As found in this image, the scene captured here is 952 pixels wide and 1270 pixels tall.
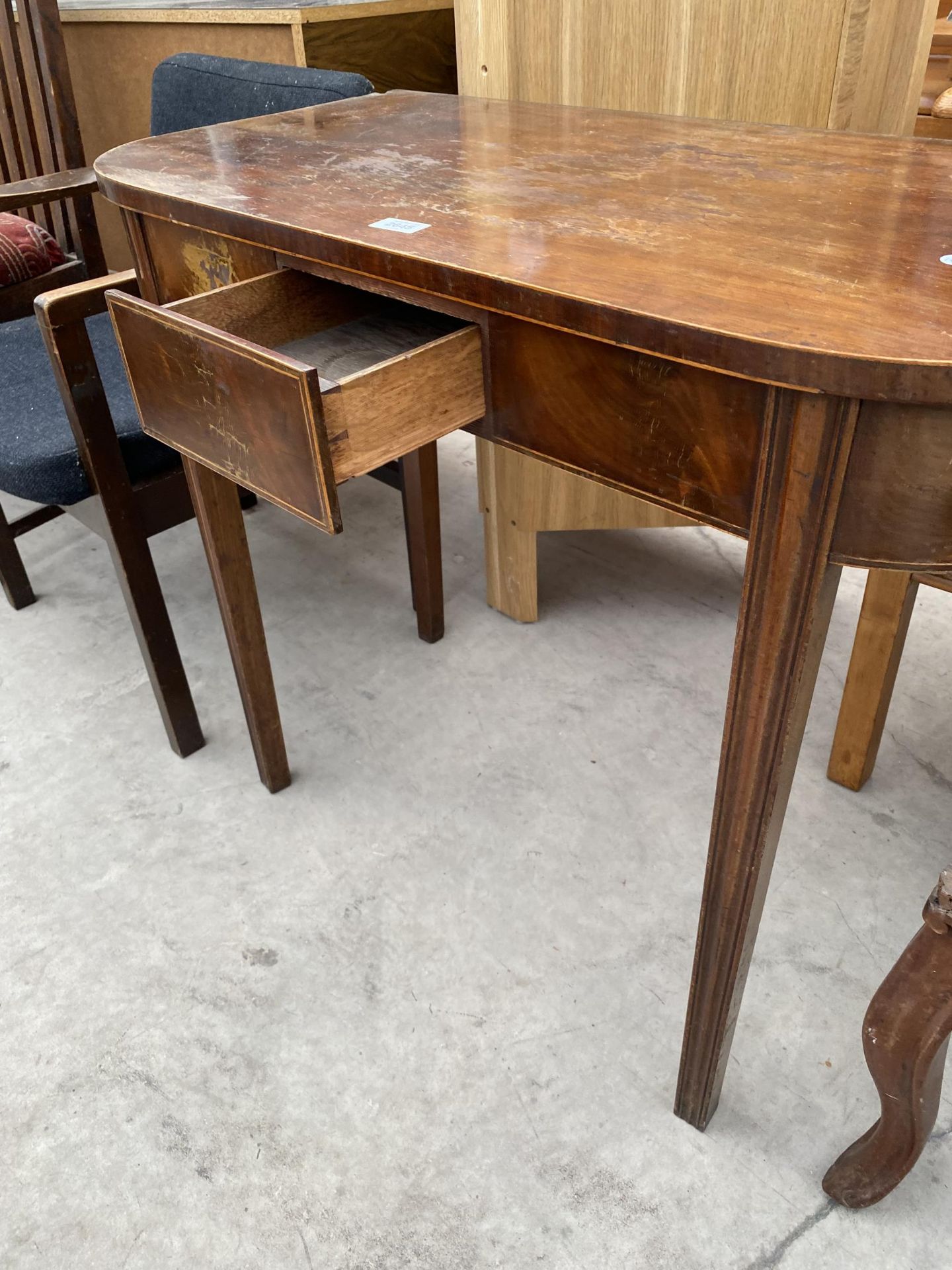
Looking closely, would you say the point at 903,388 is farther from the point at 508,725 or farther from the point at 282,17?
the point at 282,17

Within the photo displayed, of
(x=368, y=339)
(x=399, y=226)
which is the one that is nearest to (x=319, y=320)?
(x=368, y=339)

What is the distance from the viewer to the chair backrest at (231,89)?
1.45m

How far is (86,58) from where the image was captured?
2186 mm

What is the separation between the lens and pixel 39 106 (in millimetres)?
1769

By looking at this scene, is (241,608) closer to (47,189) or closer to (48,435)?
(48,435)

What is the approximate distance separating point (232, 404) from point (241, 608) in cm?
51

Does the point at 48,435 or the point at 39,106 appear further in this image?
the point at 39,106

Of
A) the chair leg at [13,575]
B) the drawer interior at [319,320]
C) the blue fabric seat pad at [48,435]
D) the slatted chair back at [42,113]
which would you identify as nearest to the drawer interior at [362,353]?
the drawer interior at [319,320]

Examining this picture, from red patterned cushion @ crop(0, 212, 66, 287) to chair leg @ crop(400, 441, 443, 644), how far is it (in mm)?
776

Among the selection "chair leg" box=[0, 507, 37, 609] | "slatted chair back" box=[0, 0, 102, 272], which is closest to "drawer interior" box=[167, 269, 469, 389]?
"slatted chair back" box=[0, 0, 102, 272]

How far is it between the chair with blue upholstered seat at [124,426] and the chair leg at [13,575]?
16.1 inches

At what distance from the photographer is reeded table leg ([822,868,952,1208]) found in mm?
772

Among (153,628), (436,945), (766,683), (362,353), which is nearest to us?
(766,683)

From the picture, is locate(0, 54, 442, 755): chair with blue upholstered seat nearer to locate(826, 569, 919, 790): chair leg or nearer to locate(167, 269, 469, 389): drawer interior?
locate(167, 269, 469, 389): drawer interior
